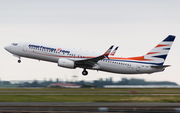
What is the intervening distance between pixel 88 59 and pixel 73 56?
3032 mm

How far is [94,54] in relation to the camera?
53.1 meters

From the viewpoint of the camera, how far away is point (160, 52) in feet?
180

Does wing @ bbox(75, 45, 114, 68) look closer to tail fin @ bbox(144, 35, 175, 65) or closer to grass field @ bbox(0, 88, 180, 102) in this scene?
grass field @ bbox(0, 88, 180, 102)

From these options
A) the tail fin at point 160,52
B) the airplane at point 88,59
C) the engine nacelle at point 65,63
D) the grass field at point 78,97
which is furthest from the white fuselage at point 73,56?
the grass field at point 78,97

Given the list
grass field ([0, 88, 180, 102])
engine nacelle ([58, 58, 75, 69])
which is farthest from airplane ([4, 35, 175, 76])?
grass field ([0, 88, 180, 102])

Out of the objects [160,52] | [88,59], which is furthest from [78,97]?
[160,52]

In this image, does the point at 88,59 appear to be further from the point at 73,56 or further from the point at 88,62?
the point at 73,56

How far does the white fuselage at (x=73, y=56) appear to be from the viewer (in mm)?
51531

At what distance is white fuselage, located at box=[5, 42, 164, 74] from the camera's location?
51531 mm

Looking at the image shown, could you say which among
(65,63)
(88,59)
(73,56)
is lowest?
(65,63)

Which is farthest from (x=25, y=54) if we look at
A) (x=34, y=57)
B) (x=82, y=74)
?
(x=82, y=74)

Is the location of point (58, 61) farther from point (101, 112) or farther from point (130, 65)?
point (101, 112)

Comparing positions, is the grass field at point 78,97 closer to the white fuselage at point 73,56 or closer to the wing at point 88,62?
the wing at point 88,62

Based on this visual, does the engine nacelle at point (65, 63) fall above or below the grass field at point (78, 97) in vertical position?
above
